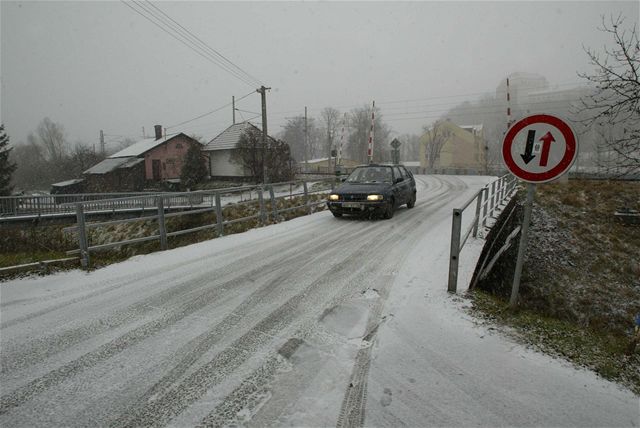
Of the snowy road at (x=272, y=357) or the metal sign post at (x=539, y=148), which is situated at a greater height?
the metal sign post at (x=539, y=148)

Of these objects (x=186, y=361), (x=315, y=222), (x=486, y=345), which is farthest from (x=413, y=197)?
(x=186, y=361)

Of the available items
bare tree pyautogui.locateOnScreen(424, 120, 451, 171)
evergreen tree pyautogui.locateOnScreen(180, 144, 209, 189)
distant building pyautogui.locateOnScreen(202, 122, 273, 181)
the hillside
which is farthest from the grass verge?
bare tree pyautogui.locateOnScreen(424, 120, 451, 171)

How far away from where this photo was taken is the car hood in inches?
394

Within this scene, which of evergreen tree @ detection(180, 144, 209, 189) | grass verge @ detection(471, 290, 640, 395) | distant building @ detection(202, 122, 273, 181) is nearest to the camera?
grass verge @ detection(471, 290, 640, 395)

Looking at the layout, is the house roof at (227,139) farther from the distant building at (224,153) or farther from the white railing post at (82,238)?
the white railing post at (82,238)

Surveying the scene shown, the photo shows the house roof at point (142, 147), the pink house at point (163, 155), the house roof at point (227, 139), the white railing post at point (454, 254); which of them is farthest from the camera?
the house roof at point (142, 147)

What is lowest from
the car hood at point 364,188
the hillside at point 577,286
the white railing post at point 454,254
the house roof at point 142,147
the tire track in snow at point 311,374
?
the hillside at point 577,286

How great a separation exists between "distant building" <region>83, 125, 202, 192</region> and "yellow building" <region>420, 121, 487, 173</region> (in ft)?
151

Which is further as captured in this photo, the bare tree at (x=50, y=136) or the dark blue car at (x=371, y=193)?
the bare tree at (x=50, y=136)

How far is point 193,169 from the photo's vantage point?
3578 cm

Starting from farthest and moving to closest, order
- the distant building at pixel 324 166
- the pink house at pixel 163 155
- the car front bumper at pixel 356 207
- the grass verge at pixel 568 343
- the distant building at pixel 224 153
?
the distant building at pixel 324 166 → the pink house at pixel 163 155 → the distant building at pixel 224 153 → the car front bumper at pixel 356 207 → the grass verge at pixel 568 343

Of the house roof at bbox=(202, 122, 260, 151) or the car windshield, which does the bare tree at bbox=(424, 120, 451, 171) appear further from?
the car windshield

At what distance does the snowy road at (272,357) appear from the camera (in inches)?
95.4

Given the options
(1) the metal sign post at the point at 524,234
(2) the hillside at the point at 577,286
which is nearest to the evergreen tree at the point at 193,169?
(2) the hillside at the point at 577,286
